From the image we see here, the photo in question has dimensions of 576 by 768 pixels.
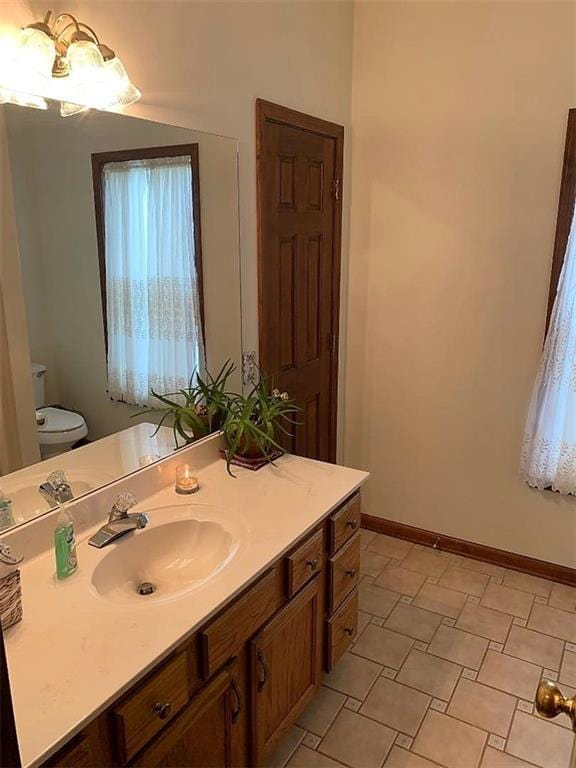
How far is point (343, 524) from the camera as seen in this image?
1981mm

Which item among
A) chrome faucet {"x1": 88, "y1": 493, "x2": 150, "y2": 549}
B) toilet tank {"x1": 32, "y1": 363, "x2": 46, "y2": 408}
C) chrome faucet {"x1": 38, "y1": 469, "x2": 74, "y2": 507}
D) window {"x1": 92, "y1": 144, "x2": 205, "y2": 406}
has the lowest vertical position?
chrome faucet {"x1": 88, "y1": 493, "x2": 150, "y2": 549}

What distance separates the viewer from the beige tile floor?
1939mm

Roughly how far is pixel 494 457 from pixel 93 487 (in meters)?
2.01

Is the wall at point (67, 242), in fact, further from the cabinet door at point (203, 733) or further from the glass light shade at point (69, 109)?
the cabinet door at point (203, 733)

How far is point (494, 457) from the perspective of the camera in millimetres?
2936

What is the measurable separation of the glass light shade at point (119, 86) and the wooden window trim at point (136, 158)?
14 cm

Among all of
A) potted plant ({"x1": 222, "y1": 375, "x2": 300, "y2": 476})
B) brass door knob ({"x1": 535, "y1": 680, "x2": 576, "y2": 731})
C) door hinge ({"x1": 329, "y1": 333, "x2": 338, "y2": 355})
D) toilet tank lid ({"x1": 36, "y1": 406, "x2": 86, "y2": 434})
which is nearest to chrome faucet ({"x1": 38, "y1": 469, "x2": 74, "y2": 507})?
toilet tank lid ({"x1": 36, "y1": 406, "x2": 86, "y2": 434})

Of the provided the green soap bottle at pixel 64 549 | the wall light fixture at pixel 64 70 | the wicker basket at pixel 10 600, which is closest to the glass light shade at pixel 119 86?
the wall light fixture at pixel 64 70

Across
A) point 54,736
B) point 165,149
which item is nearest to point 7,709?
point 54,736

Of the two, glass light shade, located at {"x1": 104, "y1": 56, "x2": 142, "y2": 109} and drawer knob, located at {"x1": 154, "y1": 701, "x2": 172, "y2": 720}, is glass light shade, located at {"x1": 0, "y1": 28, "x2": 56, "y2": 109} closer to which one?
glass light shade, located at {"x1": 104, "y1": 56, "x2": 142, "y2": 109}

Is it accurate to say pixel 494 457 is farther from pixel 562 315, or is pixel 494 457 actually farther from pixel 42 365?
pixel 42 365

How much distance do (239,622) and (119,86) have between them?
4.92 feet

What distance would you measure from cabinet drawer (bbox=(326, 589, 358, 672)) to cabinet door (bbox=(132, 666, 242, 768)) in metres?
0.55

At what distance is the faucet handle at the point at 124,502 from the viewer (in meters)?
1.71
